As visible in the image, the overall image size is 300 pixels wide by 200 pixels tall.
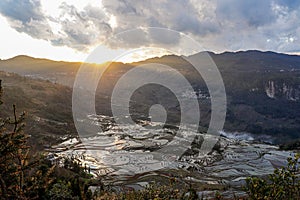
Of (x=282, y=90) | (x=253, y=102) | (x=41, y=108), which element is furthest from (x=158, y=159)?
(x=282, y=90)

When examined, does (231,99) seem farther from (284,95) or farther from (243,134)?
(243,134)

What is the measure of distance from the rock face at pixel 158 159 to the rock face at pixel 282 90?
82.3 metres

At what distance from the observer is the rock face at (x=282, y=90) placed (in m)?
135

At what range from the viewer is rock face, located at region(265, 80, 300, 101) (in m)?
135

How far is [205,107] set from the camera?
409 feet

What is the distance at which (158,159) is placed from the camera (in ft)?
152

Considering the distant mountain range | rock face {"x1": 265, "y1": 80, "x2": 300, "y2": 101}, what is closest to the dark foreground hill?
the distant mountain range

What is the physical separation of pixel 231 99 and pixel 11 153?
452 ft

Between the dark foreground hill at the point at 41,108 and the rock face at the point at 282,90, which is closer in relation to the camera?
the dark foreground hill at the point at 41,108

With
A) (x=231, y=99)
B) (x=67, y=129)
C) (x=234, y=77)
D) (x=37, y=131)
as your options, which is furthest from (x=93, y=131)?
(x=234, y=77)

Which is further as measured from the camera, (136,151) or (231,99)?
(231,99)

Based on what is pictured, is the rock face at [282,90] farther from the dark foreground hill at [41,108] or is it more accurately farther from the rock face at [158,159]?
the dark foreground hill at [41,108]

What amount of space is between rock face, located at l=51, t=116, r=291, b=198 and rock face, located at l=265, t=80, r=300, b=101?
3240 inches

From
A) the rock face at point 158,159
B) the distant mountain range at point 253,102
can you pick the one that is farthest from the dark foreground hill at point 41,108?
the rock face at point 158,159
